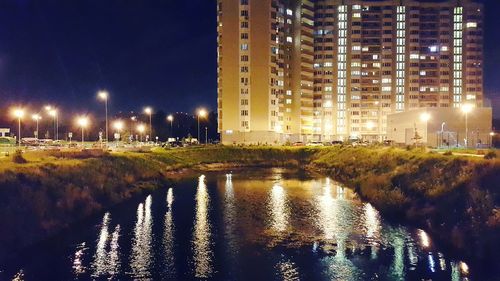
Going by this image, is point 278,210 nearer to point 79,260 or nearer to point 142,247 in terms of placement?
point 142,247

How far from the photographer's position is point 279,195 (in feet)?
184

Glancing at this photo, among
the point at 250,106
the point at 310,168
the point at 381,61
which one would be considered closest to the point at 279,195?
the point at 310,168

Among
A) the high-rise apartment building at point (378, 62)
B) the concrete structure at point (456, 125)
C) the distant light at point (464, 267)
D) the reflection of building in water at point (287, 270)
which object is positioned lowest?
the reflection of building in water at point (287, 270)

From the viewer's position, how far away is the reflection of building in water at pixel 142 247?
26.6 m

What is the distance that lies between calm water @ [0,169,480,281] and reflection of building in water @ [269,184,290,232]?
108mm

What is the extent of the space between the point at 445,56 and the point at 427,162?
6089 inches

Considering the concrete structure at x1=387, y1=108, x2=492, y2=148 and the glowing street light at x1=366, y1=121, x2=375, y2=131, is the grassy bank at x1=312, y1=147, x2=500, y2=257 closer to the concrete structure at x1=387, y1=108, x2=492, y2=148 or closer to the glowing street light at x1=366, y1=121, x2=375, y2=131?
the concrete structure at x1=387, y1=108, x2=492, y2=148

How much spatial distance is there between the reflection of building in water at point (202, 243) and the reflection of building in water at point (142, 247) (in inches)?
116

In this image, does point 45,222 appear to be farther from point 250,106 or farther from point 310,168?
point 250,106

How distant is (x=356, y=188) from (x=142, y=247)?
35484 millimetres

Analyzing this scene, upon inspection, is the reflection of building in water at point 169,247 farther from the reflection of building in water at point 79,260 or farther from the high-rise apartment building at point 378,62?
the high-rise apartment building at point 378,62

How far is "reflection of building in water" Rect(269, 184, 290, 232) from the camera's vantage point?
38.7 metres

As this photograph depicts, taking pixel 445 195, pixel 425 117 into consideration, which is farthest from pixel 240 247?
pixel 425 117

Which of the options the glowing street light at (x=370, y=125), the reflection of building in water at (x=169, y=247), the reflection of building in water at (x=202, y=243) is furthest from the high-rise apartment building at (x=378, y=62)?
the reflection of building in water at (x=169, y=247)
